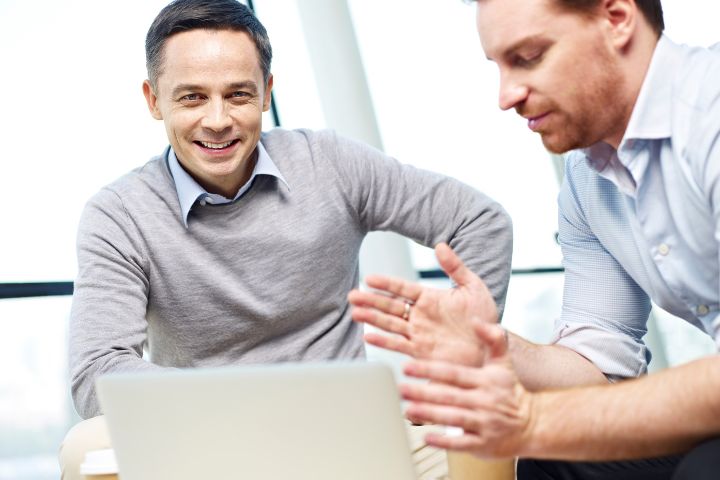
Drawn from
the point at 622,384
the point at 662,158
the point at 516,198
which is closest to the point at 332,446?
the point at 622,384

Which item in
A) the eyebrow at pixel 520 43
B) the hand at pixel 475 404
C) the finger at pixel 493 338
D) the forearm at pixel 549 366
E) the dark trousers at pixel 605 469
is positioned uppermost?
the eyebrow at pixel 520 43

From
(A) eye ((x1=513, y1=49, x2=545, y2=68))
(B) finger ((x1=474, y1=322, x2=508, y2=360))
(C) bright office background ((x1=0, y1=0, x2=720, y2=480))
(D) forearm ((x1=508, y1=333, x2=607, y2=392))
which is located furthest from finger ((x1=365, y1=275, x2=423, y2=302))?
(C) bright office background ((x1=0, y1=0, x2=720, y2=480))

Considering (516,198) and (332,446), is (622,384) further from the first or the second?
(516,198)

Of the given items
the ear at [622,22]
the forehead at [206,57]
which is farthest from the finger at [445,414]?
the forehead at [206,57]

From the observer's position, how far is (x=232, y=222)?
2131mm

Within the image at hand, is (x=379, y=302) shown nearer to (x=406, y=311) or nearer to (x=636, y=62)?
(x=406, y=311)

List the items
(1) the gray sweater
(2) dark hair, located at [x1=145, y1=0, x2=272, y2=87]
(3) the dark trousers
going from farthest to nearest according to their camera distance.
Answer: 1. (2) dark hair, located at [x1=145, y1=0, x2=272, y2=87]
2. (1) the gray sweater
3. (3) the dark trousers

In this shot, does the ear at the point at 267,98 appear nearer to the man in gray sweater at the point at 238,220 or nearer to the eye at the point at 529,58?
the man in gray sweater at the point at 238,220

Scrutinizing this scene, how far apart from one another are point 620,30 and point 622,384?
1.91 feet

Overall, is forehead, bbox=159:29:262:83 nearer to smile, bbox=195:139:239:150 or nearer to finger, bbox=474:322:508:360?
smile, bbox=195:139:239:150

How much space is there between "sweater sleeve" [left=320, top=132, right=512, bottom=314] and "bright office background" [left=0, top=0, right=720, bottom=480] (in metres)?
1.33

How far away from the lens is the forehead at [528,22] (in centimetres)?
144

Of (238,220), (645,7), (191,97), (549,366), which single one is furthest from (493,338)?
(191,97)

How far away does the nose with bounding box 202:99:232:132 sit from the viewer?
80.4 inches
